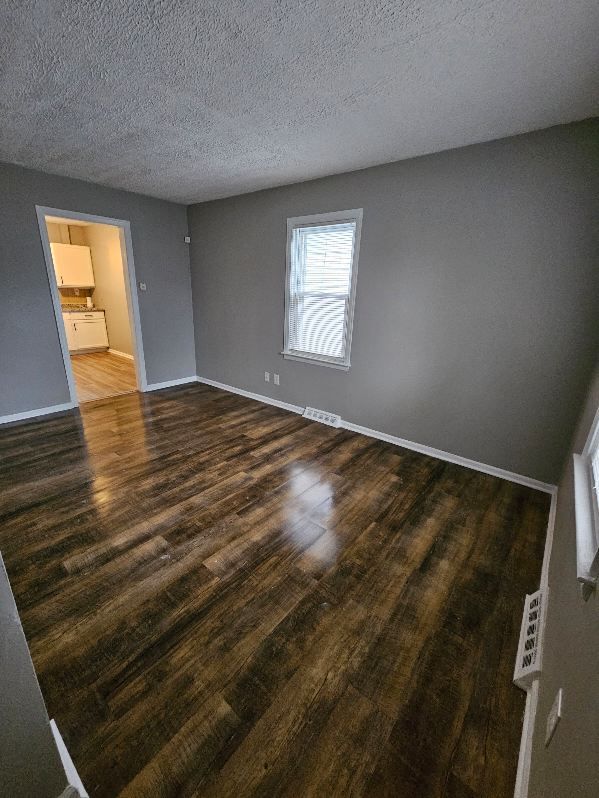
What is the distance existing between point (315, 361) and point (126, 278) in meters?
2.77

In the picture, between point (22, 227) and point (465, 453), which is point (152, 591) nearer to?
point (465, 453)

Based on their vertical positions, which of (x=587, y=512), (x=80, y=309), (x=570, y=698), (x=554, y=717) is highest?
(x=80, y=309)

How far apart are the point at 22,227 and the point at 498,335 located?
4.69 m

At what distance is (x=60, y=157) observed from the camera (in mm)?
2895

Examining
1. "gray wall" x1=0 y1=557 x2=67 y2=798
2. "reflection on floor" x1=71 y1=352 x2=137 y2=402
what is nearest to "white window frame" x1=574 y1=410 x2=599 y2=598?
"gray wall" x1=0 y1=557 x2=67 y2=798

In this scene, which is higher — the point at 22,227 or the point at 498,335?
the point at 22,227

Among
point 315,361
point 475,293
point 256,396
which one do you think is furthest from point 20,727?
point 256,396

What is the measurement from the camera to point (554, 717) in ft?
2.87

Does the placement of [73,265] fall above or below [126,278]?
above

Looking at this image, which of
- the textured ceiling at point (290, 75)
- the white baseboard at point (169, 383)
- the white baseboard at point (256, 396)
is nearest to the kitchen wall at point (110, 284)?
the white baseboard at point (169, 383)

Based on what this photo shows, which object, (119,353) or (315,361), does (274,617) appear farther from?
(119,353)

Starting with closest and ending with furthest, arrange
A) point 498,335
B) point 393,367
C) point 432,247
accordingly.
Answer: point 498,335, point 432,247, point 393,367

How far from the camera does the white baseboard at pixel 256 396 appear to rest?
13.3 feet

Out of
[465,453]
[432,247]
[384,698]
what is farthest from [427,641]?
[432,247]
